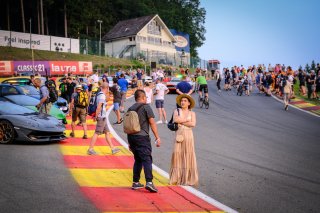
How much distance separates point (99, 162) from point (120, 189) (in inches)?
91.5

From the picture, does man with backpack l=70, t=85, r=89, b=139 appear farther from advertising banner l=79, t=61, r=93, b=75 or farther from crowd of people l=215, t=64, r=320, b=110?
advertising banner l=79, t=61, r=93, b=75

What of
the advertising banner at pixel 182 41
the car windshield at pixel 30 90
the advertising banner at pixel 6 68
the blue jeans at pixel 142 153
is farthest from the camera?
the advertising banner at pixel 182 41

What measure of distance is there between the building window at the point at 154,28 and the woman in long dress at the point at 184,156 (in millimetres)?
68528

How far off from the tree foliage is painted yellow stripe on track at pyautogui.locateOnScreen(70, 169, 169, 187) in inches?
2451

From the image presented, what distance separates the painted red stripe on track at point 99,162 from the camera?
8633 millimetres

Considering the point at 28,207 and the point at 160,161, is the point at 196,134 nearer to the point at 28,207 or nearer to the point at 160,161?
the point at 160,161

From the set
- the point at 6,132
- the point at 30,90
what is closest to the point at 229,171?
the point at 6,132

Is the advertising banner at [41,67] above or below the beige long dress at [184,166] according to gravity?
above

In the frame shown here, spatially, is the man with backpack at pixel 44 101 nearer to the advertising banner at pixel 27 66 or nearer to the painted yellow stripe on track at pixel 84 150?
the painted yellow stripe on track at pixel 84 150

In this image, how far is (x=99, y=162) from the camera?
908 centimetres

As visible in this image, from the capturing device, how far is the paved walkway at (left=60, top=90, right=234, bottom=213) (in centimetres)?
587

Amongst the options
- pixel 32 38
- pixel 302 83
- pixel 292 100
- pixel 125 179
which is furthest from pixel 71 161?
pixel 32 38

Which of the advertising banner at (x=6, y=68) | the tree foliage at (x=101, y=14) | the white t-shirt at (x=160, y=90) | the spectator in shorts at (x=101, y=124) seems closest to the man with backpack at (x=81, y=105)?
the spectator in shorts at (x=101, y=124)

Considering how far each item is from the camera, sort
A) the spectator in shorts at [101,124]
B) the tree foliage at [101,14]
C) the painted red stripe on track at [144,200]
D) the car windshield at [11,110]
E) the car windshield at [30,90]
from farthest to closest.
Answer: the tree foliage at [101,14], the car windshield at [30,90], the car windshield at [11,110], the spectator in shorts at [101,124], the painted red stripe on track at [144,200]
